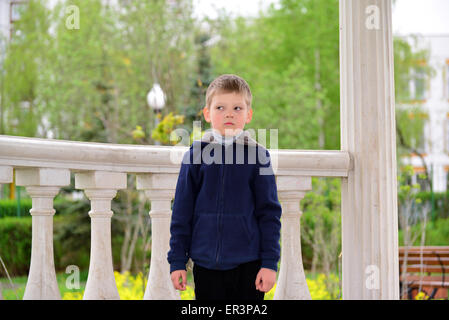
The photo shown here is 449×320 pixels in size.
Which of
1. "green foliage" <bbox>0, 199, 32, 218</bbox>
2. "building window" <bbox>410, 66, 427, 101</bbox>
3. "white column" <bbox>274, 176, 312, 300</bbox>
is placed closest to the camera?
"white column" <bbox>274, 176, 312, 300</bbox>

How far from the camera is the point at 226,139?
6.44 feet

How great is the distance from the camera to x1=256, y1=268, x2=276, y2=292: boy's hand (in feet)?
6.19

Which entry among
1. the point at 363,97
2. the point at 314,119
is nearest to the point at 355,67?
the point at 363,97

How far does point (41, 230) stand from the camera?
227 centimetres

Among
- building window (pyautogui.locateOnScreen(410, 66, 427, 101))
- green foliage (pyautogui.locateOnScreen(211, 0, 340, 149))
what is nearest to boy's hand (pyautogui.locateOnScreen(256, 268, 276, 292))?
green foliage (pyautogui.locateOnScreen(211, 0, 340, 149))

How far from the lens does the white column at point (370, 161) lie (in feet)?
8.65

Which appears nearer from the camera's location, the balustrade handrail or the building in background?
the balustrade handrail

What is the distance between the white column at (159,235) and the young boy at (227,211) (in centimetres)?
59

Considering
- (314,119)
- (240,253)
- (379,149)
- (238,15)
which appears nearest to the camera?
(240,253)

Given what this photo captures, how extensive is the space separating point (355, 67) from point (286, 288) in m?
1.07

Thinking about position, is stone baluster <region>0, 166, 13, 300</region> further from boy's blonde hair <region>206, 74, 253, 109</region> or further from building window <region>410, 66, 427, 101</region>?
building window <region>410, 66, 427, 101</region>

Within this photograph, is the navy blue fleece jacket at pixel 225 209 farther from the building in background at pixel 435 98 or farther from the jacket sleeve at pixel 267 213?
the building in background at pixel 435 98

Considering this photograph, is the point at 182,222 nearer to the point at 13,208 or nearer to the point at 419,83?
the point at 13,208
